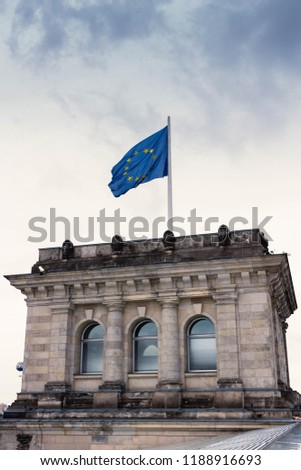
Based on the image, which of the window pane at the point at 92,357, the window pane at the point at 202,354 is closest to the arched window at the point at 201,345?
Answer: the window pane at the point at 202,354

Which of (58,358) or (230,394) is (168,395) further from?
(58,358)

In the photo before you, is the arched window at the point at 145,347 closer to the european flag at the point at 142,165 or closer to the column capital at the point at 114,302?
the column capital at the point at 114,302

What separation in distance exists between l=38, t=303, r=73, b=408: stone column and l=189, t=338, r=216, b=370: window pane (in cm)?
601

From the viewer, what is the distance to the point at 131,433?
78.2 ft

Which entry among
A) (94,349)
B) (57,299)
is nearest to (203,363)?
(94,349)

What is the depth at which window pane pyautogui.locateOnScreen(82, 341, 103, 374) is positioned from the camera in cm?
2678

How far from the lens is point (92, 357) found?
27.0 meters

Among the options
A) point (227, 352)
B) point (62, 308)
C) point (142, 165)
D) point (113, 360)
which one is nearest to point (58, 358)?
point (62, 308)

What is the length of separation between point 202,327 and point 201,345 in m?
0.85

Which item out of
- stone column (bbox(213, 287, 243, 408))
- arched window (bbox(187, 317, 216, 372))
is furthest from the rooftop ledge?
arched window (bbox(187, 317, 216, 372))

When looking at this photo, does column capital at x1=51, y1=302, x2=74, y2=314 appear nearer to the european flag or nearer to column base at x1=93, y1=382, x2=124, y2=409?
column base at x1=93, y1=382, x2=124, y2=409

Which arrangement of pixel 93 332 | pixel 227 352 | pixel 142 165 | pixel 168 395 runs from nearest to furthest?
pixel 227 352 < pixel 168 395 < pixel 93 332 < pixel 142 165

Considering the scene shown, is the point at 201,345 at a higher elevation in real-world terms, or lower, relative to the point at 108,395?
higher

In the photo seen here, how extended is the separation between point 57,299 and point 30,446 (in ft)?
22.5
